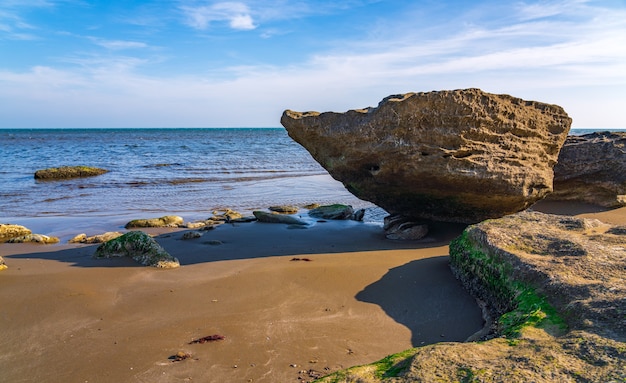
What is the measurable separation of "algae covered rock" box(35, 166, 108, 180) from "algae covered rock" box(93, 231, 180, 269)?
48.7 feet

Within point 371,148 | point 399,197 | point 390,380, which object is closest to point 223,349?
point 390,380

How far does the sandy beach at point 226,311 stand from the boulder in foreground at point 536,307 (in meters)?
0.58

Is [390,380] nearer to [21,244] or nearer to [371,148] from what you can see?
[371,148]

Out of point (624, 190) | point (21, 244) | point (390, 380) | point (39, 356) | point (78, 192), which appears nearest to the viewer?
point (390, 380)

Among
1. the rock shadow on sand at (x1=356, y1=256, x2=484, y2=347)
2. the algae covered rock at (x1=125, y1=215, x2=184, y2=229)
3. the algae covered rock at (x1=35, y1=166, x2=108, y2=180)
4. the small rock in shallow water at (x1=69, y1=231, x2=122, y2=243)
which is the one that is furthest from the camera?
the algae covered rock at (x1=35, y1=166, x2=108, y2=180)

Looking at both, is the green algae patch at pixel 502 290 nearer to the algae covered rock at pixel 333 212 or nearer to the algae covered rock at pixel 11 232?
the algae covered rock at pixel 333 212

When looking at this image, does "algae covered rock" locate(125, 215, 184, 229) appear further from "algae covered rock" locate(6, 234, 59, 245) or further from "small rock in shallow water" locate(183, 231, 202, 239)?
"algae covered rock" locate(6, 234, 59, 245)

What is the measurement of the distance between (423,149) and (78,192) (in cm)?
1313

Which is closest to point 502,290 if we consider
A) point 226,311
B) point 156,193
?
point 226,311

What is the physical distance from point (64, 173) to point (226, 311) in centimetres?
1863

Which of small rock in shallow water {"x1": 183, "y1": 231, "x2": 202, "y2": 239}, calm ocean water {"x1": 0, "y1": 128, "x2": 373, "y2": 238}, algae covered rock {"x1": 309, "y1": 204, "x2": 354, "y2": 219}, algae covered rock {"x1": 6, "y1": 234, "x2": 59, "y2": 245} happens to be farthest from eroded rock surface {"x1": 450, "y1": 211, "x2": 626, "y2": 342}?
calm ocean water {"x1": 0, "y1": 128, "x2": 373, "y2": 238}

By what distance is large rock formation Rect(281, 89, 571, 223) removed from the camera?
762cm

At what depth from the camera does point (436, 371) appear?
265cm

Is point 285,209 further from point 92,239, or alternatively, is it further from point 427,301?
point 427,301
